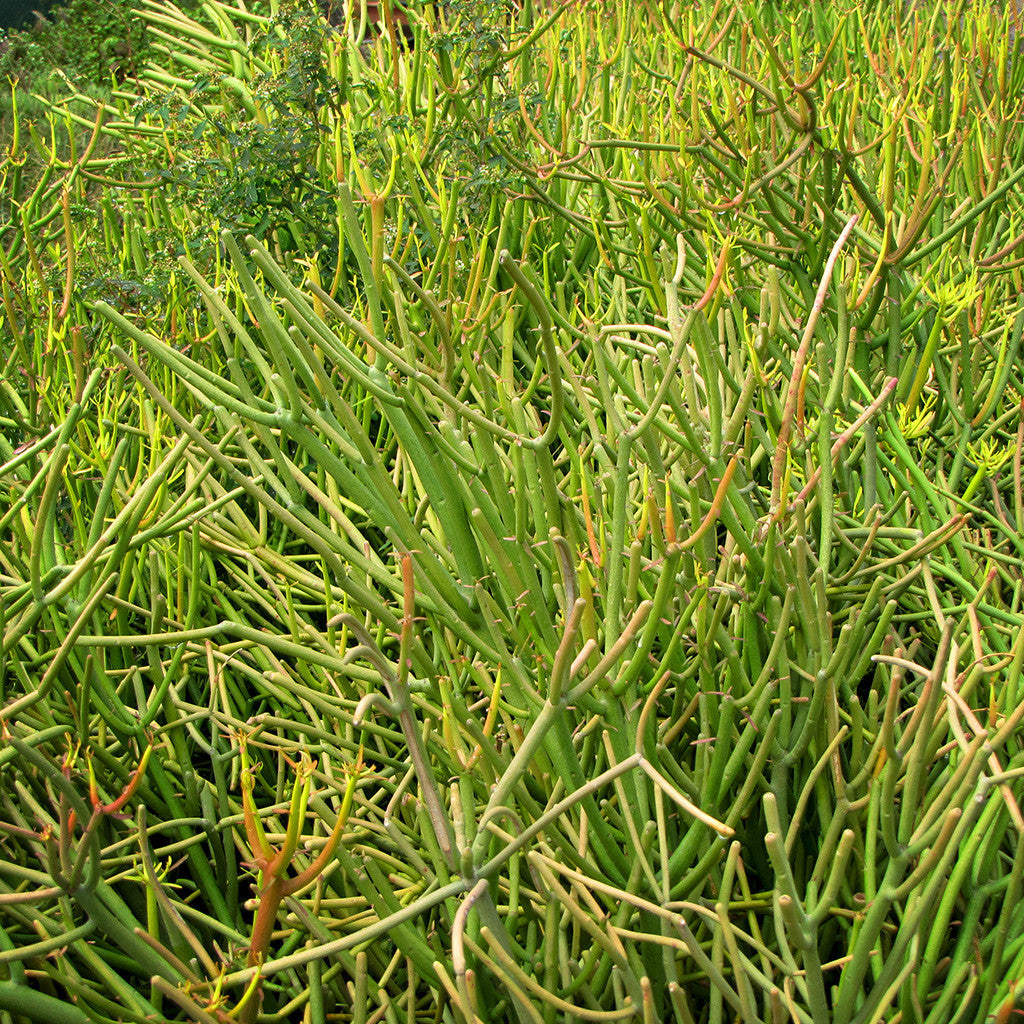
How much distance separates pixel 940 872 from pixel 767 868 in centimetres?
41

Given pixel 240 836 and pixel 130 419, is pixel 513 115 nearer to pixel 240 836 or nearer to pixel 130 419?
pixel 130 419

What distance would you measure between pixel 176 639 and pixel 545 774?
0.50m

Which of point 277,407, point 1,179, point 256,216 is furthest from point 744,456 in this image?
point 1,179

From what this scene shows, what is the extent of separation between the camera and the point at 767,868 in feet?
4.20

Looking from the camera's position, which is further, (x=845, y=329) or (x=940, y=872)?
(x=845, y=329)

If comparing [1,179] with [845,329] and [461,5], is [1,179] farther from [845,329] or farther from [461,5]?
[845,329]

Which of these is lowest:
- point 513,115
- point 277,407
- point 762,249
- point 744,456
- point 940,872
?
point 940,872

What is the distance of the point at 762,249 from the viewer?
1.90 m

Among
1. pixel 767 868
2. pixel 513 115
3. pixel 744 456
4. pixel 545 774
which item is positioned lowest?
pixel 767 868

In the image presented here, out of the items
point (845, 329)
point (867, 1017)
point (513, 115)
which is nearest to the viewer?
point (867, 1017)

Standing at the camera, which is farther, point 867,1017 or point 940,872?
point 867,1017

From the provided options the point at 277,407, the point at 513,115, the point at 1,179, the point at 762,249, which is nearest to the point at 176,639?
the point at 277,407

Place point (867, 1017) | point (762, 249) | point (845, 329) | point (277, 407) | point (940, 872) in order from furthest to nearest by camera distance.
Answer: point (762, 249) → point (845, 329) → point (277, 407) → point (867, 1017) → point (940, 872)

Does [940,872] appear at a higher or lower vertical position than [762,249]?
lower
